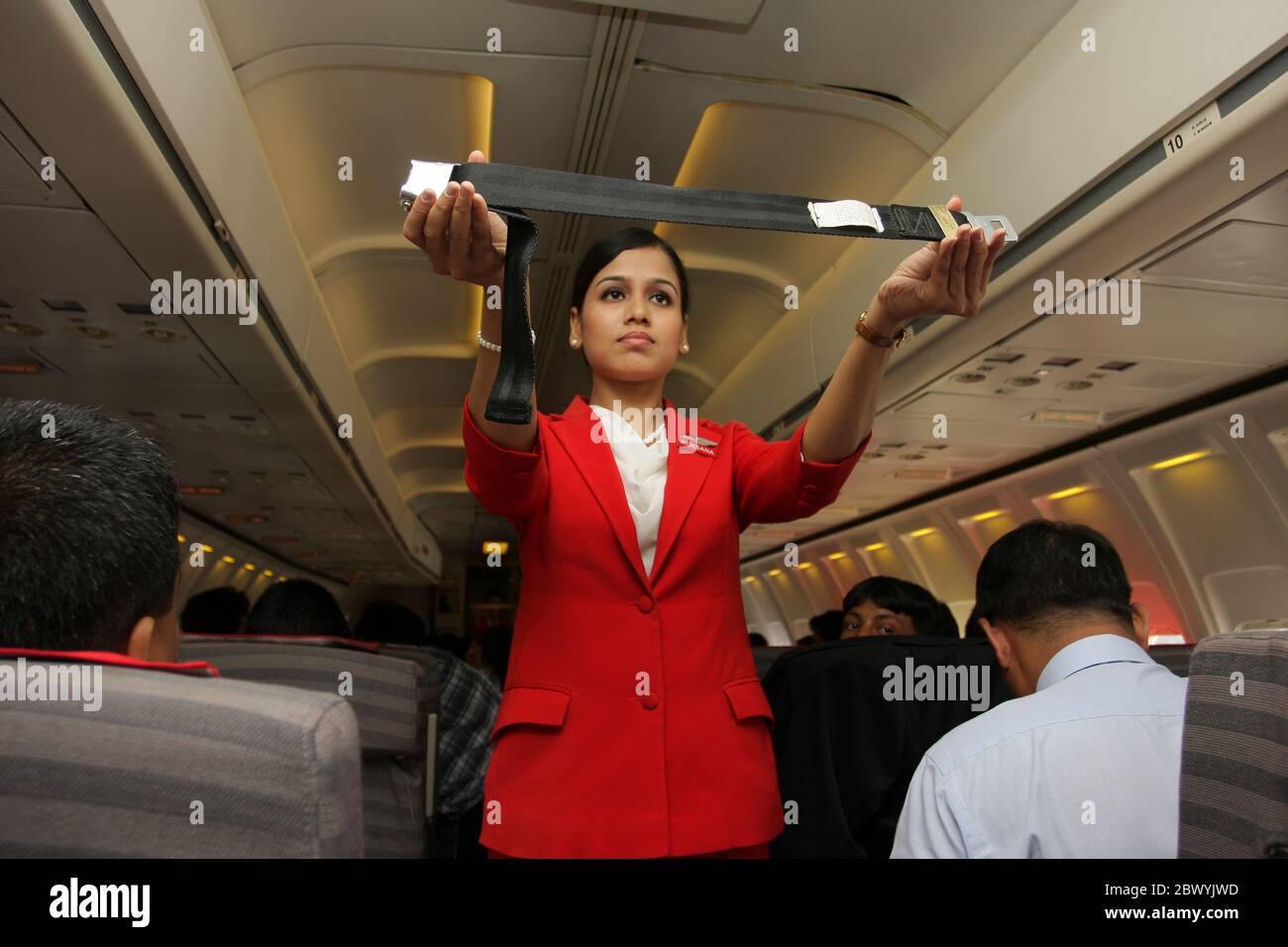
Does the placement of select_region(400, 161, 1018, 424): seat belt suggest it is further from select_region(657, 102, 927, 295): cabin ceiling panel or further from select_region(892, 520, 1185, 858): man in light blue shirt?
select_region(657, 102, 927, 295): cabin ceiling panel

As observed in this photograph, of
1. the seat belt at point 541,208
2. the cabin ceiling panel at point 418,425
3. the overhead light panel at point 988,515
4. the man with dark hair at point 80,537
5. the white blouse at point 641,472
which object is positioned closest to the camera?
the man with dark hair at point 80,537

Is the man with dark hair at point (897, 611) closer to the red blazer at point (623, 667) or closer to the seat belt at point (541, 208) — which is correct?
the red blazer at point (623, 667)

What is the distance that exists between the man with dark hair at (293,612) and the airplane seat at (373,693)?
1.23 metres

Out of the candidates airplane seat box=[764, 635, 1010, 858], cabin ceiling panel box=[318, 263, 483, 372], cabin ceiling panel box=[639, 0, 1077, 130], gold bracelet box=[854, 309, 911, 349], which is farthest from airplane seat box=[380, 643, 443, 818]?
cabin ceiling panel box=[318, 263, 483, 372]

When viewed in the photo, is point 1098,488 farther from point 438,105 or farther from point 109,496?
point 109,496

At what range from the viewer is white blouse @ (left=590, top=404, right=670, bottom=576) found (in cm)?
178

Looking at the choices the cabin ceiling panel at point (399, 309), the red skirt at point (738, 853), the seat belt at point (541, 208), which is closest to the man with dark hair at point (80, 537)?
the seat belt at point (541, 208)

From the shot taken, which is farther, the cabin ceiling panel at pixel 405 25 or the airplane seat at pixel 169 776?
the cabin ceiling panel at pixel 405 25

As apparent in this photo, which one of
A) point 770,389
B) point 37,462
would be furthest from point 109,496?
point 770,389

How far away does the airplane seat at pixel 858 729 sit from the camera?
9.73ft

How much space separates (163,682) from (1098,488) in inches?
335

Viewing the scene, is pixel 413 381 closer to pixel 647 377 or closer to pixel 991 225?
pixel 647 377

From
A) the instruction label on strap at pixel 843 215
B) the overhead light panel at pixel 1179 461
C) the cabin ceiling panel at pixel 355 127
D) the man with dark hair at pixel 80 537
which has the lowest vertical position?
the man with dark hair at pixel 80 537

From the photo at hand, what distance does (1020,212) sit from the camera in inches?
162
